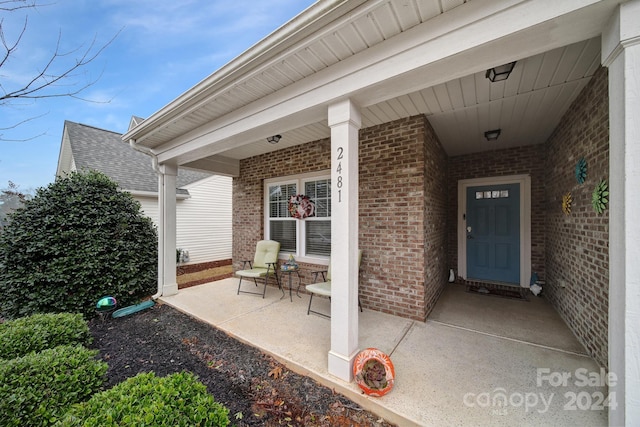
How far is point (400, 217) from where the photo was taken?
3.37 m

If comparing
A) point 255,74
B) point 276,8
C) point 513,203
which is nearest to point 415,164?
point 255,74

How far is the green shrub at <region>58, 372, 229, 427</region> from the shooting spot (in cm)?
120

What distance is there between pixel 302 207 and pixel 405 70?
306 centimetres

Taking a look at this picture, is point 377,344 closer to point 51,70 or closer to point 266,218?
point 266,218

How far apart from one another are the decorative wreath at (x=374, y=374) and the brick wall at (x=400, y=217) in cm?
151

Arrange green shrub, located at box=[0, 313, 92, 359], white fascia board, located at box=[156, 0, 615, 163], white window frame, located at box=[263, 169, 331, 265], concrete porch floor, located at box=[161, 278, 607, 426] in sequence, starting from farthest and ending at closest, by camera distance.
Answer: white window frame, located at box=[263, 169, 331, 265], green shrub, located at box=[0, 313, 92, 359], concrete porch floor, located at box=[161, 278, 607, 426], white fascia board, located at box=[156, 0, 615, 163]

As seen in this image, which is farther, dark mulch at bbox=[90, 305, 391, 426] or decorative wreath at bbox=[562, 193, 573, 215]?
decorative wreath at bbox=[562, 193, 573, 215]

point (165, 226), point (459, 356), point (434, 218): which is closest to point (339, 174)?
point (459, 356)

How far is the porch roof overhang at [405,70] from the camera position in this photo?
4.76 ft

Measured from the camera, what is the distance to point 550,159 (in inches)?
147

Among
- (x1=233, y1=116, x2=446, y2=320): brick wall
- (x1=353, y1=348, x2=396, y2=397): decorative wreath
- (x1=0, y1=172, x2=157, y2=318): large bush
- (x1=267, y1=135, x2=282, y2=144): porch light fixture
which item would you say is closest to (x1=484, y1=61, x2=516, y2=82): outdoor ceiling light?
(x1=233, y1=116, x2=446, y2=320): brick wall

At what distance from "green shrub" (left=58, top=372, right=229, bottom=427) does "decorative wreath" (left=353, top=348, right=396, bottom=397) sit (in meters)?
1.06

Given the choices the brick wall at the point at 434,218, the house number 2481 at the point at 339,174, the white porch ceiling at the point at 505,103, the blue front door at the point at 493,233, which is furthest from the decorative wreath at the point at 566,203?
the house number 2481 at the point at 339,174

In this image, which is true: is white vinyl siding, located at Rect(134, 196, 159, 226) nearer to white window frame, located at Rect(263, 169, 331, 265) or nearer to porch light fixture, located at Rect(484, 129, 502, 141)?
white window frame, located at Rect(263, 169, 331, 265)
